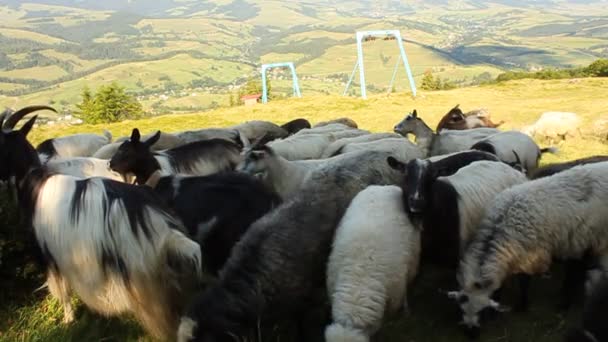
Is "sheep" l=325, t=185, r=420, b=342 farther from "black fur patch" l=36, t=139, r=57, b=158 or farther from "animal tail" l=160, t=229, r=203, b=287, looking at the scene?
"black fur patch" l=36, t=139, r=57, b=158

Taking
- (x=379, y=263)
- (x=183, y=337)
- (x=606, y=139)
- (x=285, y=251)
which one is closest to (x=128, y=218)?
(x=183, y=337)

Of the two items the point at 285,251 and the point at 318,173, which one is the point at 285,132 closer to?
the point at 318,173

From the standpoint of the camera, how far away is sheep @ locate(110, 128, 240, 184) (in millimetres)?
7258

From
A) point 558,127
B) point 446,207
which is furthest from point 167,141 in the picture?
point 558,127

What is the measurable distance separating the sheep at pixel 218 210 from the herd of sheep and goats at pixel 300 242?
2 cm

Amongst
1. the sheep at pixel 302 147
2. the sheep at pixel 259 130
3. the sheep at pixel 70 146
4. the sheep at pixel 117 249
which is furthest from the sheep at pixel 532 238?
the sheep at pixel 259 130

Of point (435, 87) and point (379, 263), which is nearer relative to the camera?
point (379, 263)

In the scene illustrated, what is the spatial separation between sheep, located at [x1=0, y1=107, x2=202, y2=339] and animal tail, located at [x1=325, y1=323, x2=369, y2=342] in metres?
1.45

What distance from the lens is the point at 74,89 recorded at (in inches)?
5807

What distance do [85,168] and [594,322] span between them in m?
6.98

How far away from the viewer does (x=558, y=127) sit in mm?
16625

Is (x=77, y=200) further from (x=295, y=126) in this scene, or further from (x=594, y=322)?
(x=295, y=126)

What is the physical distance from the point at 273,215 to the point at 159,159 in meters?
3.30

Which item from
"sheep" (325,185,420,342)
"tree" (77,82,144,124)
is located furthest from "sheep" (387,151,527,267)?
"tree" (77,82,144,124)
